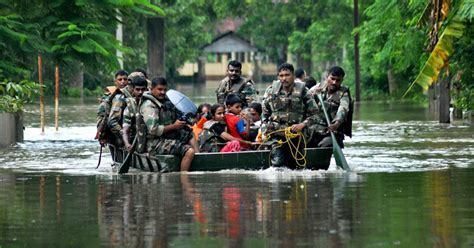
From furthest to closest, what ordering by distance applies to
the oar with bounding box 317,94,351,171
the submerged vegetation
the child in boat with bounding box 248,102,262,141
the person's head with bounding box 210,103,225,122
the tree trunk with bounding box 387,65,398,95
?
the tree trunk with bounding box 387,65,398,95
the child in boat with bounding box 248,102,262,141
the person's head with bounding box 210,103,225,122
the oar with bounding box 317,94,351,171
the submerged vegetation

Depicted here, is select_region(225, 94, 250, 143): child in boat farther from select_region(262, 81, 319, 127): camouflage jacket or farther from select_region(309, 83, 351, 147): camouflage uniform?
select_region(262, 81, 319, 127): camouflage jacket

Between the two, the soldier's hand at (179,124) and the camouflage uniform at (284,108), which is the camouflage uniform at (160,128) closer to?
the soldier's hand at (179,124)

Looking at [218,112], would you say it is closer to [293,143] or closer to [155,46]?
[293,143]

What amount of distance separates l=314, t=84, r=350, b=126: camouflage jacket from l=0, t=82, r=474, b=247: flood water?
0.95 metres

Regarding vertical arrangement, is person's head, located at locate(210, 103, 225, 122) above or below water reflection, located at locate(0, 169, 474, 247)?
above

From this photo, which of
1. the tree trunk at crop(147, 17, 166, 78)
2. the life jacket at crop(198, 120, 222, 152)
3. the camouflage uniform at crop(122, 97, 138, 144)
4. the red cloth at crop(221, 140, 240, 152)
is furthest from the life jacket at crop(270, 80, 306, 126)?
the tree trunk at crop(147, 17, 166, 78)

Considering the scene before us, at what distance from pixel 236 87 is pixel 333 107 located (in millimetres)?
3151

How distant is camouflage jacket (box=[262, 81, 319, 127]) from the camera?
68.8 ft

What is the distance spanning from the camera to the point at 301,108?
21.1m

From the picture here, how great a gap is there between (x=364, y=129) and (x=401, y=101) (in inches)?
810

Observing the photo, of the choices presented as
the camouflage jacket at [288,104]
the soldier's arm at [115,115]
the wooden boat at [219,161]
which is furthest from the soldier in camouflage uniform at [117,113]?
the camouflage jacket at [288,104]

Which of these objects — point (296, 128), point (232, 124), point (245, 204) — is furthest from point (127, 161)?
point (245, 204)

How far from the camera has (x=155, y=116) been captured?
20844 mm

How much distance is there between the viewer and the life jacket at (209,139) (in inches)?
876
